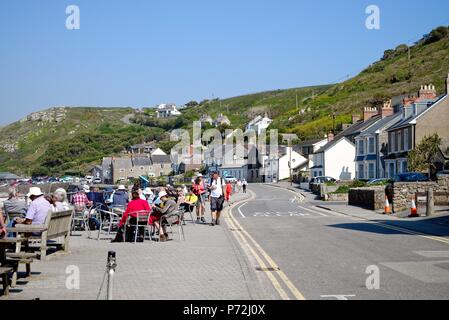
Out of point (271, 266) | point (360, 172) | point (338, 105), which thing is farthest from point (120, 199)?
point (338, 105)

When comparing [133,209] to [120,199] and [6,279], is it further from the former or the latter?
[6,279]

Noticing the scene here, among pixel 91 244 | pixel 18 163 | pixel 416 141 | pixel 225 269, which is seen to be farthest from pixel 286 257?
pixel 18 163

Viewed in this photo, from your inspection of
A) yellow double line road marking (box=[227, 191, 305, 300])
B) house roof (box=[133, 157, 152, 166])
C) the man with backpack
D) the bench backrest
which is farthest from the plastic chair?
house roof (box=[133, 157, 152, 166])

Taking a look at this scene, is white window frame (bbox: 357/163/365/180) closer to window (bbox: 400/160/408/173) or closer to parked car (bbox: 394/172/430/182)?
window (bbox: 400/160/408/173)

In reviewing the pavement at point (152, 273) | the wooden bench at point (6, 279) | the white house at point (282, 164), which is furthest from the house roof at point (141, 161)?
the wooden bench at point (6, 279)

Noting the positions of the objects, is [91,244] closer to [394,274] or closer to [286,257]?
[286,257]

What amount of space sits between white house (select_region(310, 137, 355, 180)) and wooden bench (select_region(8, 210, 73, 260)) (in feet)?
197

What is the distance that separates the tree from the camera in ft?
142

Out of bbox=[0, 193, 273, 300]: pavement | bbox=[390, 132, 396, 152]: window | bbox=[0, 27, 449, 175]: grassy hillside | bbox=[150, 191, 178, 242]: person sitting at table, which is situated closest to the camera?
bbox=[0, 193, 273, 300]: pavement

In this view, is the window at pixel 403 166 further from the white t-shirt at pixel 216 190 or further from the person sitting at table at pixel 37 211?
the person sitting at table at pixel 37 211

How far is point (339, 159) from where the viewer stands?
7275cm

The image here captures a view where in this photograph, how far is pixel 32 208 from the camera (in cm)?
1348

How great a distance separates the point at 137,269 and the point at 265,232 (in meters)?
8.79

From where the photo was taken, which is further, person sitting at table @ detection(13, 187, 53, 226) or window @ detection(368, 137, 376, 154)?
window @ detection(368, 137, 376, 154)
